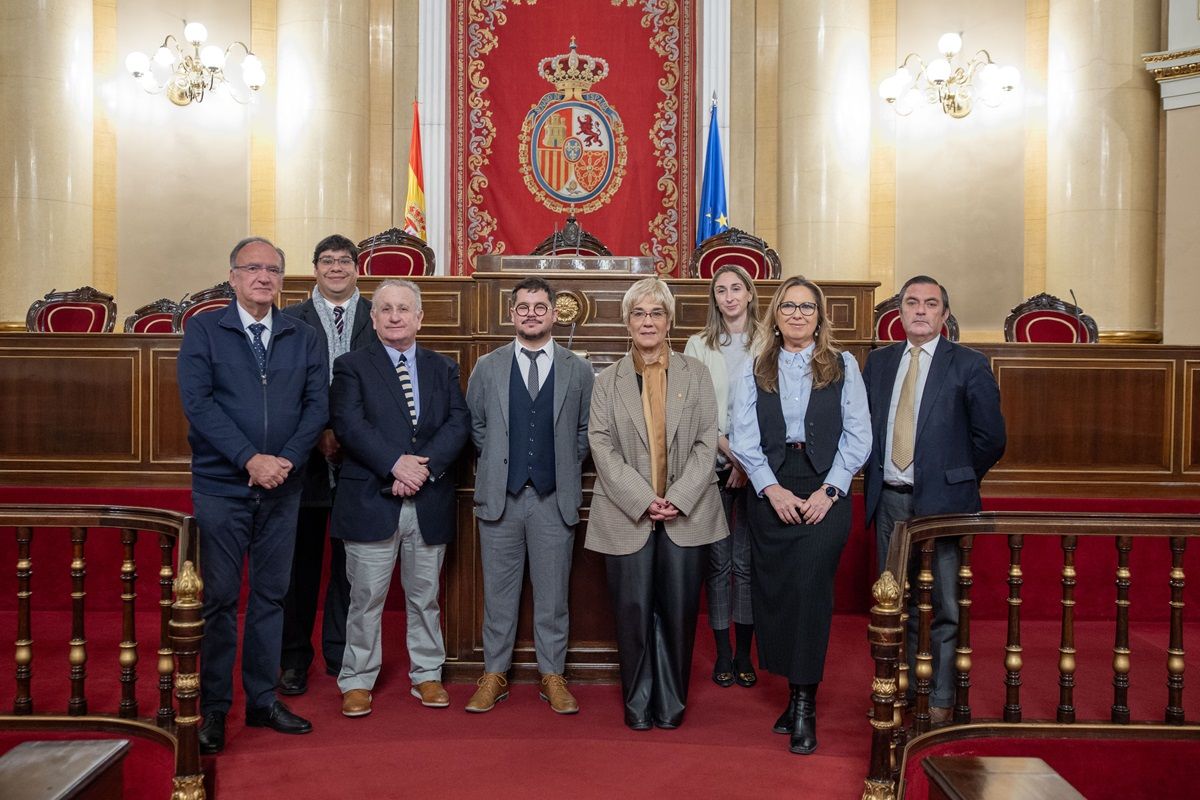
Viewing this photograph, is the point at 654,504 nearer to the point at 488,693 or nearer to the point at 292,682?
the point at 488,693

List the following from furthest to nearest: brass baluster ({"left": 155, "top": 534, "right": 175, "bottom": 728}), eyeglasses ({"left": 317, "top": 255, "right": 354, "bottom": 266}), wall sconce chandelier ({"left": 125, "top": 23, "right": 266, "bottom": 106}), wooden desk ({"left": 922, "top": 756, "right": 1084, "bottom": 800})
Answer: wall sconce chandelier ({"left": 125, "top": 23, "right": 266, "bottom": 106})
eyeglasses ({"left": 317, "top": 255, "right": 354, "bottom": 266})
brass baluster ({"left": 155, "top": 534, "right": 175, "bottom": 728})
wooden desk ({"left": 922, "top": 756, "right": 1084, "bottom": 800})

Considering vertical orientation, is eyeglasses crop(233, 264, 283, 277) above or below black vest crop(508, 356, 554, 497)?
above

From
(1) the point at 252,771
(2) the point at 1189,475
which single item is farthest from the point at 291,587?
(2) the point at 1189,475

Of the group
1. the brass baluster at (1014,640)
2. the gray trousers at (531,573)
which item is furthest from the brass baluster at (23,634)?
the brass baluster at (1014,640)

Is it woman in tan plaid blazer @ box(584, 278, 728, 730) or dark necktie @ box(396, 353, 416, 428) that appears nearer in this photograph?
woman in tan plaid blazer @ box(584, 278, 728, 730)

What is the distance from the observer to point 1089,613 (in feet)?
16.3

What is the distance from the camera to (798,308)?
345cm

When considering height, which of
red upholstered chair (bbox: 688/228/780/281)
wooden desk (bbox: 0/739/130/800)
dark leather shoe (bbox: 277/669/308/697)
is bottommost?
dark leather shoe (bbox: 277/669/308/697)

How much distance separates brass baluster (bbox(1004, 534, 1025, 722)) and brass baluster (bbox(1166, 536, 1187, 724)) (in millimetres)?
497

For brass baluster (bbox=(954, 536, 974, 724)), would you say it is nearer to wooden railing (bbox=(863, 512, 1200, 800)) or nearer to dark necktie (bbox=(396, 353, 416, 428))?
wooden railing (bbox=(863, 512, 1200, 800))

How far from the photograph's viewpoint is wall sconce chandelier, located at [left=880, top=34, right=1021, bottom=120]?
8.72 meters

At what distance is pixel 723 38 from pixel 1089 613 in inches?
249

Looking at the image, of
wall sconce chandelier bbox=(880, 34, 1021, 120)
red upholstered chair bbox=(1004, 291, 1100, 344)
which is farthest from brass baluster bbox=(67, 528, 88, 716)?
wall sconce chandelier bbox=(880, 34, 1021, 120)

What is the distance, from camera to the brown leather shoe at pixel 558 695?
3.63 m
